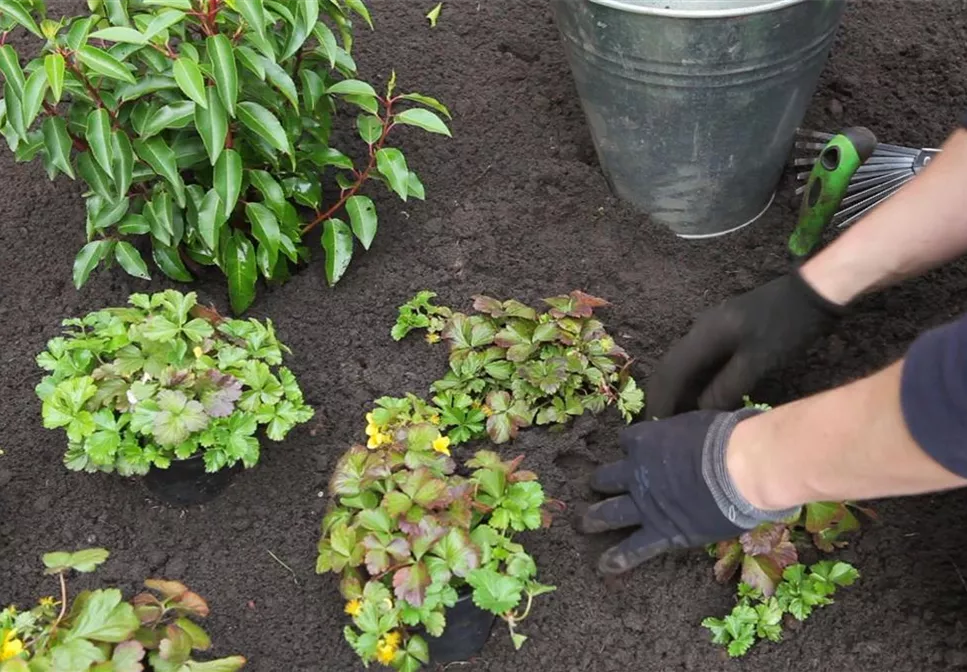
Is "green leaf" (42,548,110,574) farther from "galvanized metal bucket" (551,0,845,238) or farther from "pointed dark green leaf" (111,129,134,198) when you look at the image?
"galvanized metal bucket" (551,0,845,238)

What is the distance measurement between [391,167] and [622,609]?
113 centimetres

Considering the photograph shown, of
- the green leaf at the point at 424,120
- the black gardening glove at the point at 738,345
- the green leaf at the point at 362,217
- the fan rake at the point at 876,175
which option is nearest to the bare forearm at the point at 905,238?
the black gardening glove at the point at 738,345

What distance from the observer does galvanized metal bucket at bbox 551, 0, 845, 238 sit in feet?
6.65

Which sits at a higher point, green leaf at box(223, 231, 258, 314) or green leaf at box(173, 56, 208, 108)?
green leaf at box(173, 56, 208, 108)

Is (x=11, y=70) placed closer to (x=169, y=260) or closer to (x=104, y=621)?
(x=169, y=260)

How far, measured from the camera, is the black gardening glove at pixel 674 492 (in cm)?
142

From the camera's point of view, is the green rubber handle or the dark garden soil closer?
the dark garden soil

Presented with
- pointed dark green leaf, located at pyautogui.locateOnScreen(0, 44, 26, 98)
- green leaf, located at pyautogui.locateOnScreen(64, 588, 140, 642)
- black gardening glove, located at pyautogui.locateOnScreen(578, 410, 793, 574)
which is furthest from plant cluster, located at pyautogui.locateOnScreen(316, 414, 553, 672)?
pointed dark green leaf, located at pyautogui.locateOnScreen(0, 44, 26, 98)

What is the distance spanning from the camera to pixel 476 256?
241 cm

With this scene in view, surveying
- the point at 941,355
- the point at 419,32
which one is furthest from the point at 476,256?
the point at 941,355

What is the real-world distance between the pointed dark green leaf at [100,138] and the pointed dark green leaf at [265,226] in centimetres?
35

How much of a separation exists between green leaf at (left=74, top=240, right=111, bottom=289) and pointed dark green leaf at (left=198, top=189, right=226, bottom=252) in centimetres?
29

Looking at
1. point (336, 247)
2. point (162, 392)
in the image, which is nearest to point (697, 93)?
point (336, 247)

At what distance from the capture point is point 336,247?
7.42 ft
